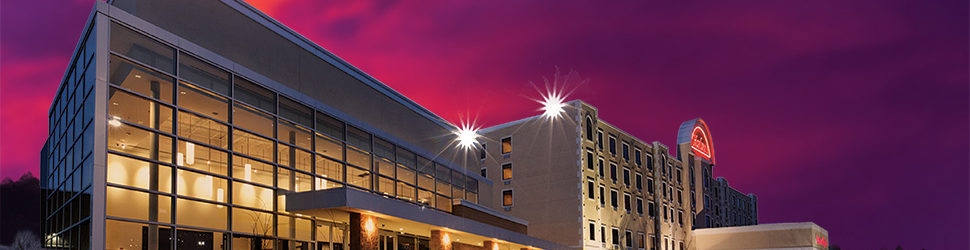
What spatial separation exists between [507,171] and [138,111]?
4465cm

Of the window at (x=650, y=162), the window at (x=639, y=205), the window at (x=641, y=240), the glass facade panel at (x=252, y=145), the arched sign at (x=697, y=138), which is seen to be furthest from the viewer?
the arched sign at (x=697, y=138)

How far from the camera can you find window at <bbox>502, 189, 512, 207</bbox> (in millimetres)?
68750

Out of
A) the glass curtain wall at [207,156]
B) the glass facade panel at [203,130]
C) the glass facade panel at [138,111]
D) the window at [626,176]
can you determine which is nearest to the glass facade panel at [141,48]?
the glass curtain wall at [207,156]

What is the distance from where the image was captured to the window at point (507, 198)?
6875cm

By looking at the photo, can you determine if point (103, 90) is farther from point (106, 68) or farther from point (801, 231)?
point (801, 231)

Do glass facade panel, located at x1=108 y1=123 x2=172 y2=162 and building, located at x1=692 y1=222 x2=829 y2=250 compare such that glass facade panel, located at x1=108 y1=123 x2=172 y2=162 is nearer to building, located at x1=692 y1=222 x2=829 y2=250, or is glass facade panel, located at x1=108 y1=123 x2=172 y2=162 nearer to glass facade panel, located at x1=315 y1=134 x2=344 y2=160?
glass facade panel, located at x1=315 y1=134 x2=344 y2=160

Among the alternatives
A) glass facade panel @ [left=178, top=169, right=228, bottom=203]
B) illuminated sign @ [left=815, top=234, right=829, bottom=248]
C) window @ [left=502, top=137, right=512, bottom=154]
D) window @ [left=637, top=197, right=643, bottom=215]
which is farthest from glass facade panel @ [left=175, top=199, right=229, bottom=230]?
illuminated sign @ [left=815, top=234, right=829, bottom=248]

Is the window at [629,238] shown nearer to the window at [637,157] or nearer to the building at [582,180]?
the building at [582,180]

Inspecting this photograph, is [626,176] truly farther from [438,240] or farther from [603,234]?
[438,240]

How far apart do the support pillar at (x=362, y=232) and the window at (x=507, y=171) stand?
35.6 metres

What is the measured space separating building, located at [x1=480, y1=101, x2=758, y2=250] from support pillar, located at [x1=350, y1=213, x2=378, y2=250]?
104ft

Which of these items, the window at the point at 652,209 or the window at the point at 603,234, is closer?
the window at the point at 603,234

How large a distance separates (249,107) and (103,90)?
21.9 feet

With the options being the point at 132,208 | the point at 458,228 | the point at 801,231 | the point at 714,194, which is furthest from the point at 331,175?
the point at 714,194
